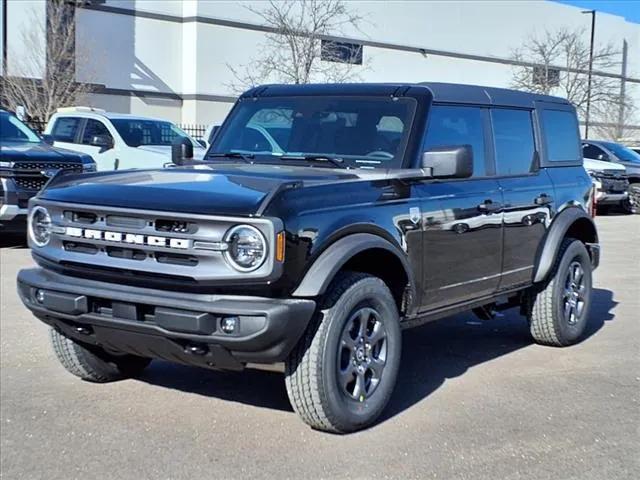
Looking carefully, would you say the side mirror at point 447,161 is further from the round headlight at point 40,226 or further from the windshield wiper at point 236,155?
the round headlight at point 40,226

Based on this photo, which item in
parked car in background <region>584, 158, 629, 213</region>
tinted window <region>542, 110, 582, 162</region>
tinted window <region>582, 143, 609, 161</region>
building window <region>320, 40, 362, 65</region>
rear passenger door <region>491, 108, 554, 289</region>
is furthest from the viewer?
building window <region>320, 40, 362, 65</region>

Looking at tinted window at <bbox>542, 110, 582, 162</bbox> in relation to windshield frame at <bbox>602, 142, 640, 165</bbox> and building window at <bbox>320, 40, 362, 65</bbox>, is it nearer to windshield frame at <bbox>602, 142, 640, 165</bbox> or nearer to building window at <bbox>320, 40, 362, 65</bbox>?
windshield frame at <bbox>602, 142, 640, 165</bbox>

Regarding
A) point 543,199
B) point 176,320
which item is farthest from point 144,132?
point 176,320

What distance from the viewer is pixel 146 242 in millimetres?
4457

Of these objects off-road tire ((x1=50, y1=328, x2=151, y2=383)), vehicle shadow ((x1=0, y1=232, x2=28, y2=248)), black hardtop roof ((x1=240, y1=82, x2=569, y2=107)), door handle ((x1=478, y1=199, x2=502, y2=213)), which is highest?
black hardtop roof ((x1=240, y1=82, x2=569, y2=107))

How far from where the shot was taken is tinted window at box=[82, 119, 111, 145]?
51.6ft

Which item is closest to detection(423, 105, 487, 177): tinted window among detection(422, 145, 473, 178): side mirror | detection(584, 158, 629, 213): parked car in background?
detection(422, 145, 473, 178): side mirror

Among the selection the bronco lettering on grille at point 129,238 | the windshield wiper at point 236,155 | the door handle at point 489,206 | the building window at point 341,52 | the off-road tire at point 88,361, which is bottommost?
the off-road tire at point 88,361

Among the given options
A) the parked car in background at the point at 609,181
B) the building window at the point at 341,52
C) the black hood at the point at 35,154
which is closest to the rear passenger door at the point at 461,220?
the black hood at the point at 35,154

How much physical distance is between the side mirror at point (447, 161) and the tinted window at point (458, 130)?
0.93 ft

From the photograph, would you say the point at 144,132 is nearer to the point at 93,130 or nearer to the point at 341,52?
the point at 93,130

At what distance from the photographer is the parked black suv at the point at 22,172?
1148 cm

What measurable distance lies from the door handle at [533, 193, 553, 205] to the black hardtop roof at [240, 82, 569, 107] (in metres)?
0.74

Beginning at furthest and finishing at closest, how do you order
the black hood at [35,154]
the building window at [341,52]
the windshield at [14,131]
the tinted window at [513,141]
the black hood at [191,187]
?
1. the building window at [341,52]
2. the windshield at [14,131]
3. the black hood at [35,154]
4. the tinted window at [513,141]
5. the black hood at [191,187]
